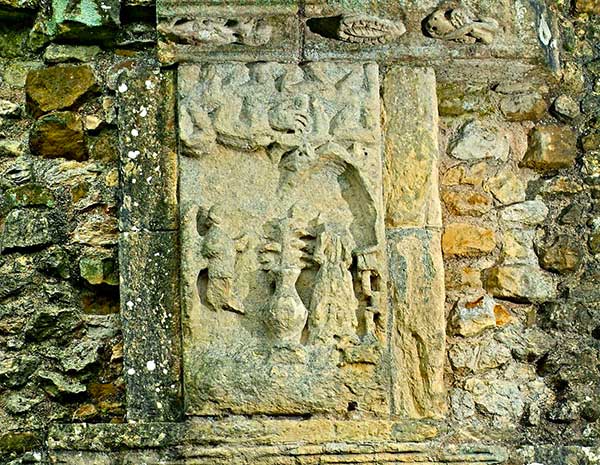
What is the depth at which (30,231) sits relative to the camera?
437cm

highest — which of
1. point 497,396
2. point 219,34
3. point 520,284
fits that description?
point 219,34

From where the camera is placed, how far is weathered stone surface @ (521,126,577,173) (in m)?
4.48

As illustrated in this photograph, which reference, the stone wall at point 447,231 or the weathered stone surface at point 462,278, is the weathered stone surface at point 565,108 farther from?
the weathered stone surface at point 462,278

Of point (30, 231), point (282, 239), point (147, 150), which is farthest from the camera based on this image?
point (30, 231)

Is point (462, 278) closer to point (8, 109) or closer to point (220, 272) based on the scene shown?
point (220, 272)

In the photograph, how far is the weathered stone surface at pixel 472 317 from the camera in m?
4.32

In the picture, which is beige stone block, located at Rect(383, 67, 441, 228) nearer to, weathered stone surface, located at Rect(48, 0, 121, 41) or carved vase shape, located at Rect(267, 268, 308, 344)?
carved vase shape, located at Rect(267, 268, 308, 344)

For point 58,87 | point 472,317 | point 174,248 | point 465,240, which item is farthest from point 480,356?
point 58,87

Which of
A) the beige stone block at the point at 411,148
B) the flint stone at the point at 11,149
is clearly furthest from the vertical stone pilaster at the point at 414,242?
the flint stone at the point at 11,149

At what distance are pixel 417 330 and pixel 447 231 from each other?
1.32ft

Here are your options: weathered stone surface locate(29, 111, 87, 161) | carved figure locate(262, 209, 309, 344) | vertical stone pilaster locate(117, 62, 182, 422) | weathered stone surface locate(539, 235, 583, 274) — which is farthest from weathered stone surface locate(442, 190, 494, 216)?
weathered stone surface locate(29, 111, 87, 161)

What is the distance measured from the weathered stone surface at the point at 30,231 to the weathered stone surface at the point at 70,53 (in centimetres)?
57

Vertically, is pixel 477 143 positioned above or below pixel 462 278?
above

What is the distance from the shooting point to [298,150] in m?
4.19
